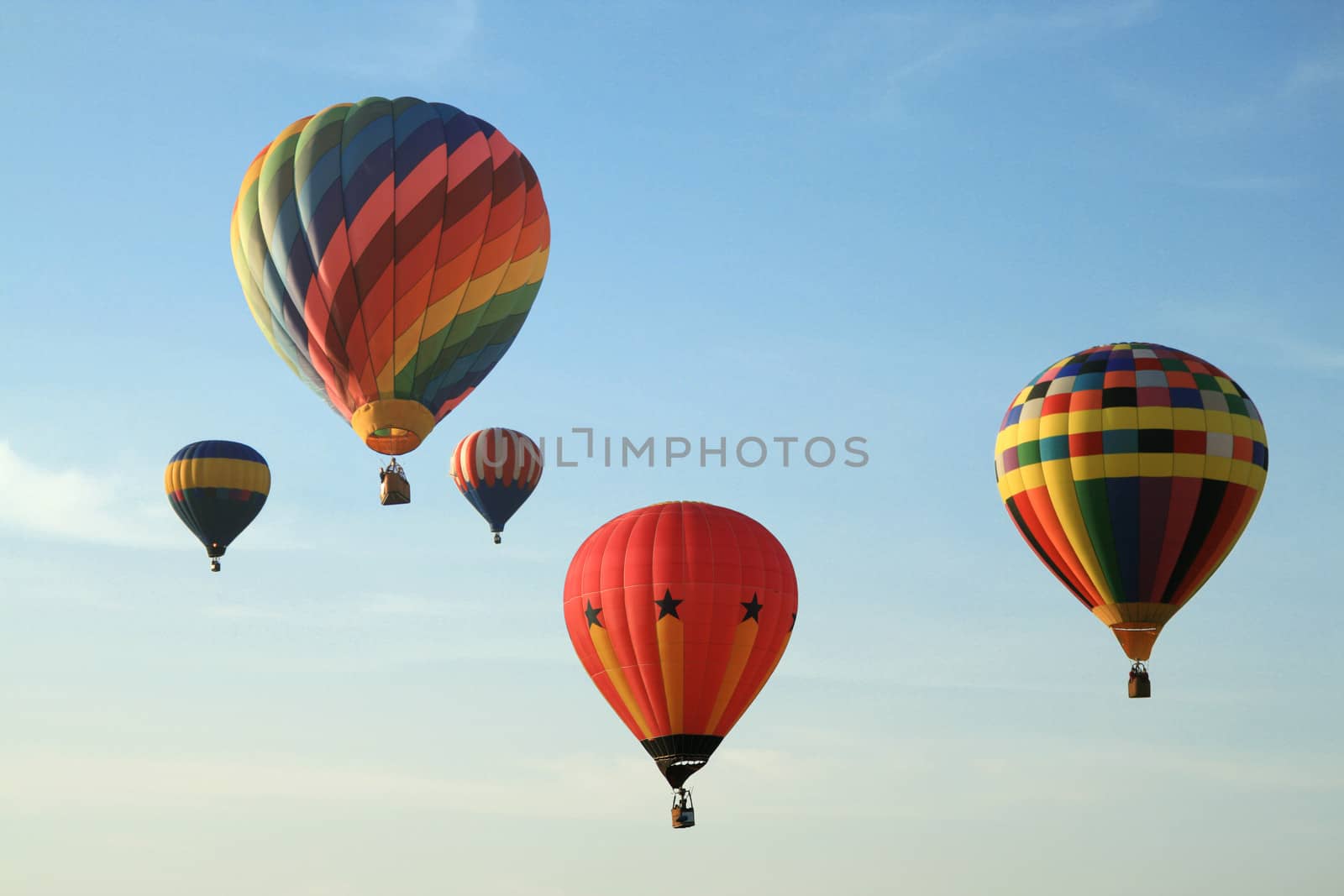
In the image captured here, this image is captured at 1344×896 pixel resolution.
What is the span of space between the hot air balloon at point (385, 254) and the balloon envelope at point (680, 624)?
3.95 metres

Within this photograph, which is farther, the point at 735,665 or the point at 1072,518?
the point at 735,665

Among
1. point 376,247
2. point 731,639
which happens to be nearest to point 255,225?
point 376,247

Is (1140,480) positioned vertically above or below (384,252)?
below

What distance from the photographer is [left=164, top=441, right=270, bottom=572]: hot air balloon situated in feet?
143

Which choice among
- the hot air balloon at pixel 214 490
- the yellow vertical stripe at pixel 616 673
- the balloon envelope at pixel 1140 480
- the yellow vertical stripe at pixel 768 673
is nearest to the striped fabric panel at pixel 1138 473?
the balloon envelope at pixel 1140 480

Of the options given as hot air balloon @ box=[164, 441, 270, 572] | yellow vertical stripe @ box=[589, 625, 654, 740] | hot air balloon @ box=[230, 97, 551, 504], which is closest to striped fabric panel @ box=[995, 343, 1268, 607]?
yellow vertical stripe @ box=[589, 625, 654, 740]

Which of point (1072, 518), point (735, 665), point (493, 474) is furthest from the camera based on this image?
point (493, 474)

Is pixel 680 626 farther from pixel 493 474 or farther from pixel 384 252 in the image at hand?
pixel 493 474

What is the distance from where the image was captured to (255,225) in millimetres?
32062

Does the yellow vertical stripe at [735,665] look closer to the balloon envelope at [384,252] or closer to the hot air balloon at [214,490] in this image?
the balloon envelope at [384,252]

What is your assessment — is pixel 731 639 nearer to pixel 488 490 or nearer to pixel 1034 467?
pixel 1034 467

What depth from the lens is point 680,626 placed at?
32.0 metres

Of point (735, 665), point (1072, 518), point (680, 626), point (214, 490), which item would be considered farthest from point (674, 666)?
point (214, 490)

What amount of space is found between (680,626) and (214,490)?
16.0 m
